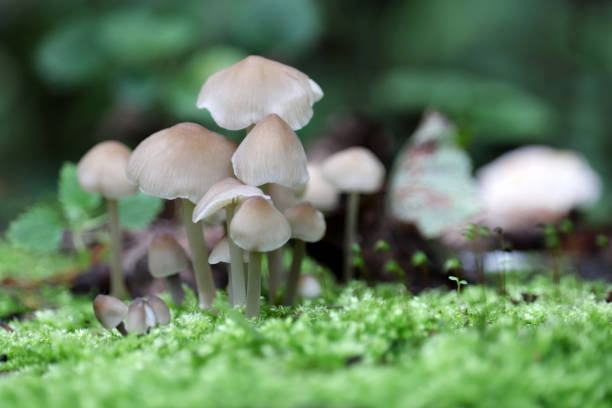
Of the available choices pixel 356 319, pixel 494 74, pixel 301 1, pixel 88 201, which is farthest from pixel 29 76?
pixel 356 319

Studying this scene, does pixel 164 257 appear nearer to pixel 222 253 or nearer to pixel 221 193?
pixel 222 253

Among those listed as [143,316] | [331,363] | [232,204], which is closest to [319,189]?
[232,204]

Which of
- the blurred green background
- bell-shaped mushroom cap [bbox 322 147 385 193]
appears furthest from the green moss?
the blurred green background

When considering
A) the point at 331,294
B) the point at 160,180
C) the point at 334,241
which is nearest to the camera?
the point at 160,180

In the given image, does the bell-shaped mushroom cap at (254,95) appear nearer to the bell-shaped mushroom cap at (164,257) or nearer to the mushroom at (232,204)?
the mushroom at (232,204)

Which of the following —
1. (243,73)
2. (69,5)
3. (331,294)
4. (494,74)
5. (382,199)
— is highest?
(69,5)

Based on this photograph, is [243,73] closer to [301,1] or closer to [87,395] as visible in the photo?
[87,395]

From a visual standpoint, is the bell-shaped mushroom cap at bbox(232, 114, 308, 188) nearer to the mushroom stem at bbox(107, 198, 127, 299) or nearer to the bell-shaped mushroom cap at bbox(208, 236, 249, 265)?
the bell-shaped mushroom cap at bbox(208, 236, 249, 265)
